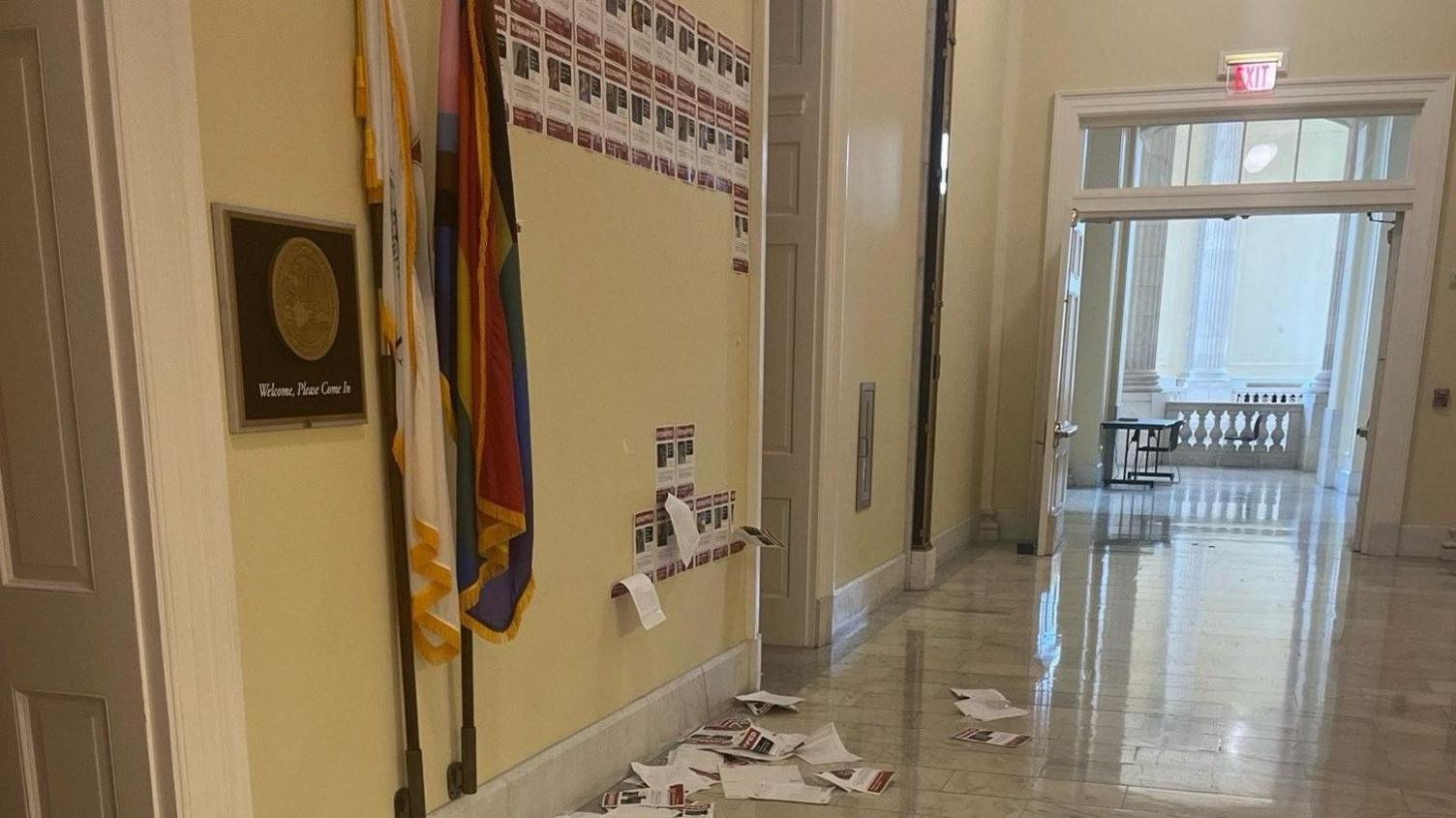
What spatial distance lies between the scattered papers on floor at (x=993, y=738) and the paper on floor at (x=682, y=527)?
1.16 meters

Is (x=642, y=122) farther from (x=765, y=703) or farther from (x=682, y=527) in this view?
(x=765, y=703)

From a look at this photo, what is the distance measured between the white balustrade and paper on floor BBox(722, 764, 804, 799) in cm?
1009

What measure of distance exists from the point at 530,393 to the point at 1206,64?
586cm

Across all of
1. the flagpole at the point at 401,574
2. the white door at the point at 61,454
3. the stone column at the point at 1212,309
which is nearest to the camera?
the white door at the point at 61,454

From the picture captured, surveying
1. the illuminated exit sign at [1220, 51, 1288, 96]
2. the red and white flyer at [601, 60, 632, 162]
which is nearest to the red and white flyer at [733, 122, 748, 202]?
the red and white flyer at [601, 60, 632, 162]

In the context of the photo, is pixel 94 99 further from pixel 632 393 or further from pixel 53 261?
pixel 632 393

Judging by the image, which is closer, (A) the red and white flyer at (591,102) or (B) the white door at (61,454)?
(B) the white door at (61,454)

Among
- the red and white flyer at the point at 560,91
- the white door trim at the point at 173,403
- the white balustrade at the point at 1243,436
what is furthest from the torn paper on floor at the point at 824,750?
the white balustrade at the point at 1243,436

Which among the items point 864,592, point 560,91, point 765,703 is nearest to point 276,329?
point 560,91

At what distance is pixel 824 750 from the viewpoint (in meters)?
2.94

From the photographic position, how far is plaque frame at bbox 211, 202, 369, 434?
149cm

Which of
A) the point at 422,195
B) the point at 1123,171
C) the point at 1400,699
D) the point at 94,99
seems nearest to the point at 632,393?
the point at 422,195

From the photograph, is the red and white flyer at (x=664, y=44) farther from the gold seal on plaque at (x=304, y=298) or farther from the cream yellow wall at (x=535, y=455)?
the gold seal on plaque at (x=304, y=298)

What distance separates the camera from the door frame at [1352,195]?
5.68m
